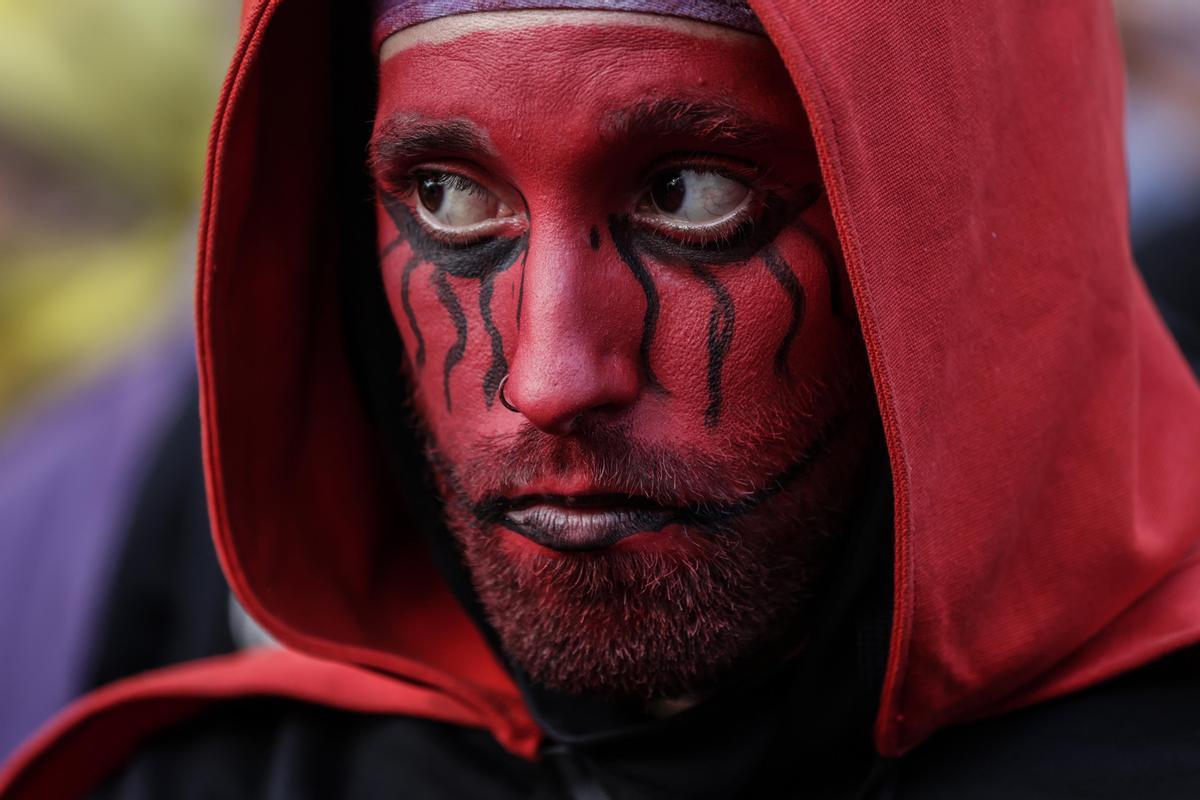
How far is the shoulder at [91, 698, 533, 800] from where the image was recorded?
2178 mm

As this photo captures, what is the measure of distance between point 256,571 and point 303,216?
1.72 feet

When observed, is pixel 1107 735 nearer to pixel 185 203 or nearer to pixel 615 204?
pixel 615 204

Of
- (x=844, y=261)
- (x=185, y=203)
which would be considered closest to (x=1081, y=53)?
(x=844, y=261)

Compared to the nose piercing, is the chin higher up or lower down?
lower down

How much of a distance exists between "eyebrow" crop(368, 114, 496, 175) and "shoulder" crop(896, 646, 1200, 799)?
3.16ft

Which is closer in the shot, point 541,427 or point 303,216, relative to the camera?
point 541,427

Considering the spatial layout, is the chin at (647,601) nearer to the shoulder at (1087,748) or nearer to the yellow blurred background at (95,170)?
the shoulder at (1087,748)

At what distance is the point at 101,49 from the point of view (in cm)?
546

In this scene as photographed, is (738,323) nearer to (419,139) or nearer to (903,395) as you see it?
(903,395)

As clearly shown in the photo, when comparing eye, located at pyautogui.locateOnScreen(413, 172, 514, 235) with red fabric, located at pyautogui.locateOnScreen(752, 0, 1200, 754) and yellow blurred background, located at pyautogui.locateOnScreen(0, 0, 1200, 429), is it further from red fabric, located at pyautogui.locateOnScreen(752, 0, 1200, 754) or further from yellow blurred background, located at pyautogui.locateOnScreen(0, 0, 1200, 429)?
yellow blurred background, located at pyautogui.locateOnScreen(0, 0, 1200, 429)

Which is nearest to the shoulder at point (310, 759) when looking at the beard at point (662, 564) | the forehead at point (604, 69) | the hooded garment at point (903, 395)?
the hooded garment at point (903, 395)

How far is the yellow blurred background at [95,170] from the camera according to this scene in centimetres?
505

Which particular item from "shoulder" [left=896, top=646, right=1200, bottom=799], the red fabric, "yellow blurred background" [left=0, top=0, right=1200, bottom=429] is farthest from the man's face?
"yellow blurred background" [left=0, top=0, right=1200, bottom=429]

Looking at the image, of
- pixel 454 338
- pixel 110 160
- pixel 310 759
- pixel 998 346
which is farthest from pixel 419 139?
pixel 110 160
